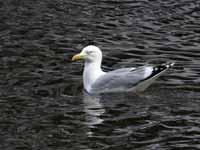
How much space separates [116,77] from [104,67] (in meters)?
1.80

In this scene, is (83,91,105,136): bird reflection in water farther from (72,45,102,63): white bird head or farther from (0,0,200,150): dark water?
(72,45,102,63): white bird head

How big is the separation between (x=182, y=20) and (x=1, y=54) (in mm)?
5504

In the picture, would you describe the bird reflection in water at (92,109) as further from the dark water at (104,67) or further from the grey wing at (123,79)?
the grey wing at (123,79)

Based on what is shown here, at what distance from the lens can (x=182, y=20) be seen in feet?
62.3

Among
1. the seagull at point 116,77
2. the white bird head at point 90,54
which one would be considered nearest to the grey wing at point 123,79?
the seagull at point 116,77

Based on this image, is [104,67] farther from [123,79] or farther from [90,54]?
[123,79]

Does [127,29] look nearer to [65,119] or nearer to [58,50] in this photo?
[58,50]

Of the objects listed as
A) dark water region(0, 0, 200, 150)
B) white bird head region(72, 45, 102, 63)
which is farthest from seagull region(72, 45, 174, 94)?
dark water region(0, 0, 200, 150)

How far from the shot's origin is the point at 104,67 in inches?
607

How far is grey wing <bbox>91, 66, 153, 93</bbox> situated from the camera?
1353cm

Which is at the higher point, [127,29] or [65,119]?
[127,29]

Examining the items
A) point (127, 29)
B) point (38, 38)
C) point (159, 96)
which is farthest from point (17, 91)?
point (127, 29)

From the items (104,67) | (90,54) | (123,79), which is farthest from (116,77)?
(104,67)

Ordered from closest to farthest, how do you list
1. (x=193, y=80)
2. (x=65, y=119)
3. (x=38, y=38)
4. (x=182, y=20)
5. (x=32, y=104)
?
(x=65, y=119)
(x=32, y=104)
(x=193, y=80)
(x=38, y=38)
(x=182, y=20)
